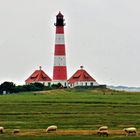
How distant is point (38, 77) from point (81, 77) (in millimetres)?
8714

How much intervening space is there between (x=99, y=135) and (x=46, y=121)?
13.5 m

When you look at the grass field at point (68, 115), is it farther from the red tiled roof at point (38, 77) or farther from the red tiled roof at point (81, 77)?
the red tiled roof at point (38, 77)

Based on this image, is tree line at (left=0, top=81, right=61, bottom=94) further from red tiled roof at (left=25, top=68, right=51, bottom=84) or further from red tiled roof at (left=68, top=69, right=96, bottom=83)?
red tiled roof at (left=68, top=69, right=96, bottom=83)

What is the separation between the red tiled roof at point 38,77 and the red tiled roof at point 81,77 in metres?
4.84

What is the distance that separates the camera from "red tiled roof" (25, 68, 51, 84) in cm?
15675

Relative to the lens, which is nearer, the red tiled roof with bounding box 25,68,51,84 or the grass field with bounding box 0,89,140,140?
the grass field with bounding box 0,89,140,140

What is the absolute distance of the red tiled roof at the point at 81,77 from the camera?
15675 cm

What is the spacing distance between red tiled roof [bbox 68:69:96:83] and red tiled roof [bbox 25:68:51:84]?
4838 mm

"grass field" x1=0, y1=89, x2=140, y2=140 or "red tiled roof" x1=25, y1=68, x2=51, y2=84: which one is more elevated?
"red tiled roof" x1=25, y1=68, x2=51, y2=84

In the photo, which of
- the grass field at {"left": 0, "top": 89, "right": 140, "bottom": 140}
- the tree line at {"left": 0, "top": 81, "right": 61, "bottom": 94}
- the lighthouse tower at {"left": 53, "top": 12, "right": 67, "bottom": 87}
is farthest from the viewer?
the lighthouse tower at {"left": 53, "top": 12, "right": 67, "bottom": 87}

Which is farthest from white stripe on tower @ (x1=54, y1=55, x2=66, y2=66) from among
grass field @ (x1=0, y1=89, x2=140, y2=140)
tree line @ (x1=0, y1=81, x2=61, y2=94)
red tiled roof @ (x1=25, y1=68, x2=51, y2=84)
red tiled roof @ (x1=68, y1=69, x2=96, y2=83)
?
grass field @ (x1=0, y1=89, x2=140, y2=140)

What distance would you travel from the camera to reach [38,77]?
158 meters

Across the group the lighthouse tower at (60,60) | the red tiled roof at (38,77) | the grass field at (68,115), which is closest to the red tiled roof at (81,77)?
the red tiled roof at (38,77)

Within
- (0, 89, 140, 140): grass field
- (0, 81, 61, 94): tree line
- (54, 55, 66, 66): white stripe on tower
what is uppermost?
(54, 55, 66, 66): white stripe on tower
